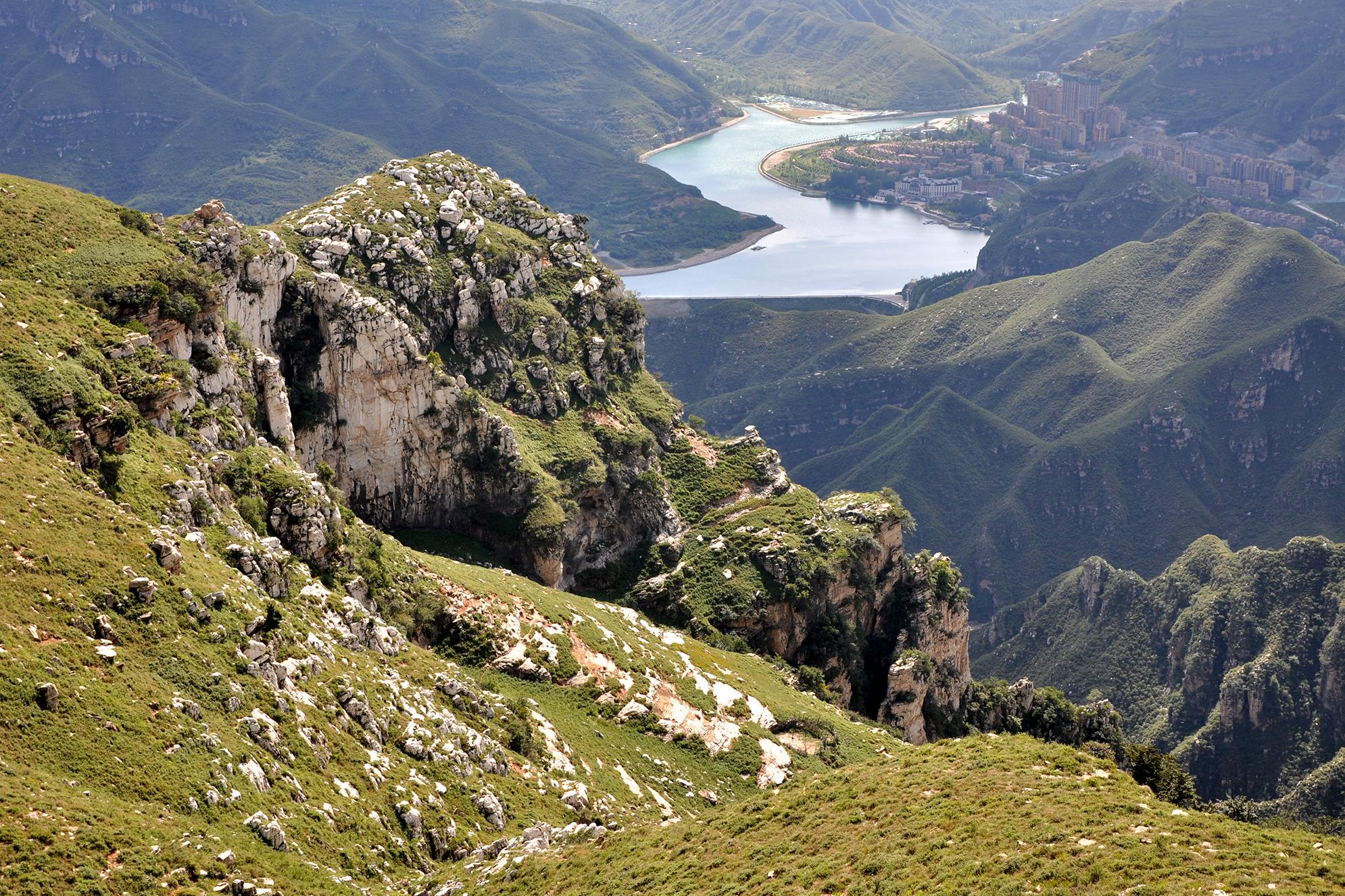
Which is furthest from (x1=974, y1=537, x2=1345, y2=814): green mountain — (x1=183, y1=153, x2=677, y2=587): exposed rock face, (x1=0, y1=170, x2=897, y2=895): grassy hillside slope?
(x1=0, y1=170, x2=897, y2=895): grassy hillside slope

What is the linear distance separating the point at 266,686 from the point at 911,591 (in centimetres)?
6432

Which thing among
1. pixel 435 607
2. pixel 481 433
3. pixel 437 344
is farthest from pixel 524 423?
pixel 435 607

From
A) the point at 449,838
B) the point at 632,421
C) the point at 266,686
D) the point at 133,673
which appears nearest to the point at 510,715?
the point at 449,838

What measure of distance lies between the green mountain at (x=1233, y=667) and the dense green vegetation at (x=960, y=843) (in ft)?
368

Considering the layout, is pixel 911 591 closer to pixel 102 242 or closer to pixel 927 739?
pixel 927 739

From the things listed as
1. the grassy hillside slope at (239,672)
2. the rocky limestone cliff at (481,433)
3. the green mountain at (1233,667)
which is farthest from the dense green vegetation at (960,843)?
the green mountain at (1233,667)

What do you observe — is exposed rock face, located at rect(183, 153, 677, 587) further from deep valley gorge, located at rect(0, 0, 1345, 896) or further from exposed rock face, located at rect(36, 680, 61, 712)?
exposed rock face, located at rect(36, 680, 61, 712)

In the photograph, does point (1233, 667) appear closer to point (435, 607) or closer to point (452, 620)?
point (452, 620)

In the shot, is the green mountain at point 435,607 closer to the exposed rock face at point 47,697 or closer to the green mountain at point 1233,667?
the exposed rock face at point 47,697

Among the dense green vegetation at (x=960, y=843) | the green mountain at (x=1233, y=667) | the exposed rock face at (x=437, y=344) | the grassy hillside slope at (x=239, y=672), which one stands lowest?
the green mountain at (x=1233, y=667)

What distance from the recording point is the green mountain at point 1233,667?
162750 mm

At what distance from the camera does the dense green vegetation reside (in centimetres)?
4062

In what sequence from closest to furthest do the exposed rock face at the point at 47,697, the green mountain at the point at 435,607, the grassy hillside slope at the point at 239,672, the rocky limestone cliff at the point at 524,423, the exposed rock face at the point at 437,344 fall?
the exposed rock face at the point at 47,697
the grassy hillside slope at the point at 239,672
the green mountain at the point at 435,607
the exposed rock face at the point at 437,344
the rocky limestone cliff at the point at 524,423

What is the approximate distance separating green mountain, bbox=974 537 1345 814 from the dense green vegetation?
112135mm
